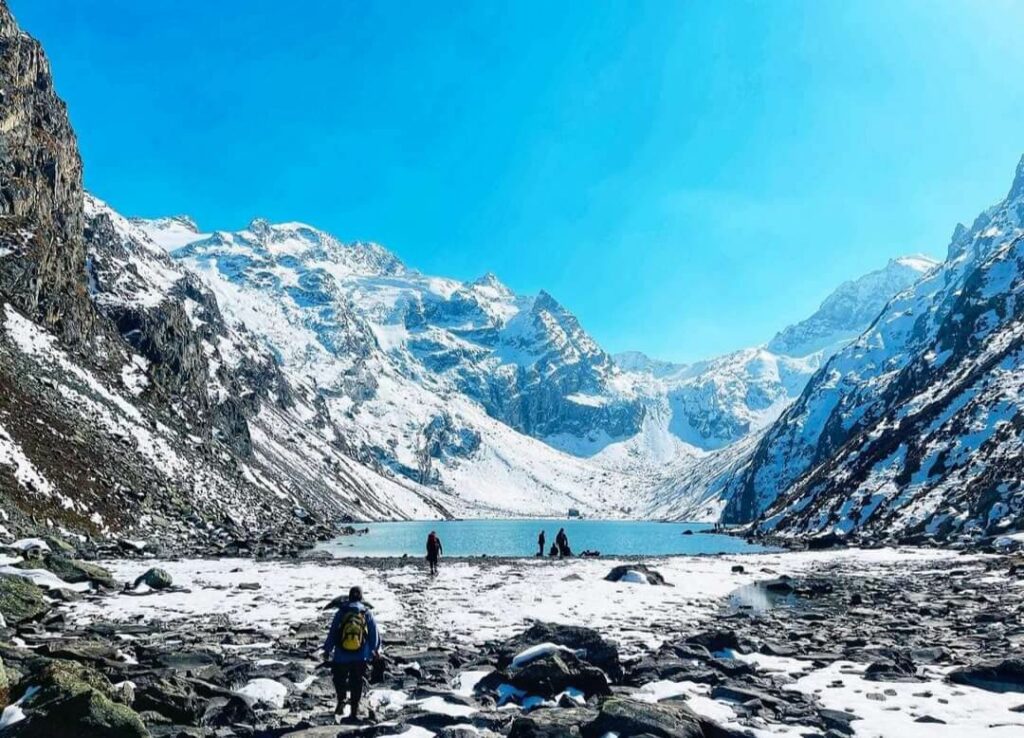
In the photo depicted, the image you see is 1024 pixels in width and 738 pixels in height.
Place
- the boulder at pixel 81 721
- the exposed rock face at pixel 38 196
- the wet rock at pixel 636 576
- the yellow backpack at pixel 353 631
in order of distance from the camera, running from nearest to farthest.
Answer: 1. the boulder at pixel 81 721
2. the yellow backpack at pixel 353 631
3. the wet rock at pixel 636 576
4. the exposed rock face at pixel 38 196

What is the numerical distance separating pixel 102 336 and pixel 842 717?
114 m

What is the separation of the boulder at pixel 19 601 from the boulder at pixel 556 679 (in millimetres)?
15747

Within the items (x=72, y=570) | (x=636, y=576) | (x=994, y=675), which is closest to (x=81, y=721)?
(x=994, y=675)

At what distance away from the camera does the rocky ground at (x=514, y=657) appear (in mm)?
12398

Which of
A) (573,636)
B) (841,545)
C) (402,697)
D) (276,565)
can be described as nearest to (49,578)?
(276,565)

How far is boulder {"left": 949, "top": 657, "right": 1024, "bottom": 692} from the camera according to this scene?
15391mm

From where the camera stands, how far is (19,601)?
2186 cm

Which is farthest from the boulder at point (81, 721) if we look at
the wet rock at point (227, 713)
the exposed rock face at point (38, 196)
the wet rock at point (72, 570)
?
the exposed rock face at point (38, 196)

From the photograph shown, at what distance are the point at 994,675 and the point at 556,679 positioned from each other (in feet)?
33.2

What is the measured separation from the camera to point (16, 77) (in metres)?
97.2

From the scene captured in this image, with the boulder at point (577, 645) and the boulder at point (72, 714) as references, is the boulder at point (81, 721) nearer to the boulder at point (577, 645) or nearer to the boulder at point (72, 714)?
the boulder at point (72, 714)

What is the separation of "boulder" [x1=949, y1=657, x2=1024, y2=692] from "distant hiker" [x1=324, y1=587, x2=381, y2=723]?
44.0ft

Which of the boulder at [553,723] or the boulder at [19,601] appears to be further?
the boulder at [19,601]

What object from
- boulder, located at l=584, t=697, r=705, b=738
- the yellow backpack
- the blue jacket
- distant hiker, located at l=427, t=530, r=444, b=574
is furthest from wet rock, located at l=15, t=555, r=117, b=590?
boulder, located at l=584, t=697, r=705, b=738
